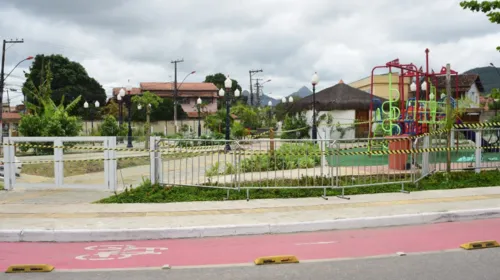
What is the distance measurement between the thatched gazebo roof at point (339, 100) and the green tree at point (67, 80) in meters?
45.9

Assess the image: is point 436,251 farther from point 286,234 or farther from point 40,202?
point 40,202

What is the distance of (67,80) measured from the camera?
7831 cm

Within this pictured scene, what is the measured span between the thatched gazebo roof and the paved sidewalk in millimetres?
27240

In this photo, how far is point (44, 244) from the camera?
7.38m

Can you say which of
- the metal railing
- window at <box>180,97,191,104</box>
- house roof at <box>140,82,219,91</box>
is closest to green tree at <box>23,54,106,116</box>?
house roof at <box>140,82,219,91</box>

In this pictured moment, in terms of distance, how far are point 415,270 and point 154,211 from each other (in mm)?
5304

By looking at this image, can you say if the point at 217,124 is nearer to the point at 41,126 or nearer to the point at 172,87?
the point at 41,126

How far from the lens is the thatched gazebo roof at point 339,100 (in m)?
37.6

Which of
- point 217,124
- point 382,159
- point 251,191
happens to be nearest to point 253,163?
point 251,191

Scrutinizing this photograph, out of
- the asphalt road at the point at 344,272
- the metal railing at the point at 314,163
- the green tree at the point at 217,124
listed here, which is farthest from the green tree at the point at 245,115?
the asphalt road at the point at 344,272

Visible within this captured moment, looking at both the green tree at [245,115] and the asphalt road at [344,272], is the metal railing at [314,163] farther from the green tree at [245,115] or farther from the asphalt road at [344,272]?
the green tree at [245,115]

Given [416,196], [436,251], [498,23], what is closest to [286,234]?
[436,251]

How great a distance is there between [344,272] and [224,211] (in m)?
3.88

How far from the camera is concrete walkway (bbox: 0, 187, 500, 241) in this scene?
7.68 meters
